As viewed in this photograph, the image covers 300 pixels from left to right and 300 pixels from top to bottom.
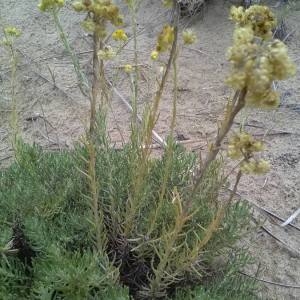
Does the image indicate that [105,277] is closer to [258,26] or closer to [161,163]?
[161,163]

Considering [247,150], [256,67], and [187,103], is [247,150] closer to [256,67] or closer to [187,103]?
[256,67]

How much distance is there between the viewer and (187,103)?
2.37 m

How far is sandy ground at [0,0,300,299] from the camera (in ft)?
5.57

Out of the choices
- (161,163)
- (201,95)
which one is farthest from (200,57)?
(161,163)

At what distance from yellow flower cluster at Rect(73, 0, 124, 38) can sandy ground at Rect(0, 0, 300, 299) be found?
2.48 ft

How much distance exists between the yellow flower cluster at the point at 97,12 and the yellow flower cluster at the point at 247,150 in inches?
12.8

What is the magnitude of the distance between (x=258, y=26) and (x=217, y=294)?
2.44 feet

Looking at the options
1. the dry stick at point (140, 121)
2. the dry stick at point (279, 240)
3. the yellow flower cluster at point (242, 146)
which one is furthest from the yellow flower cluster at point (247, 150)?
the dry stick at point (140, 121)

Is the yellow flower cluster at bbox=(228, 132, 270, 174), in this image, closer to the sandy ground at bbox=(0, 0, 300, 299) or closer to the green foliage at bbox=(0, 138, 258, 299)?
the green foliage at bbox=(0, 138, 258, 299)

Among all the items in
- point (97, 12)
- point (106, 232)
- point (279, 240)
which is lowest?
point (279, 240)

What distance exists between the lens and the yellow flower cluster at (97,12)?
0.85m

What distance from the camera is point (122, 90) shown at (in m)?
2.47

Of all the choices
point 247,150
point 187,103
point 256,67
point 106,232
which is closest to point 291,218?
point 106,232

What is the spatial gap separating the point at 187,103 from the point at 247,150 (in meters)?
1.59
